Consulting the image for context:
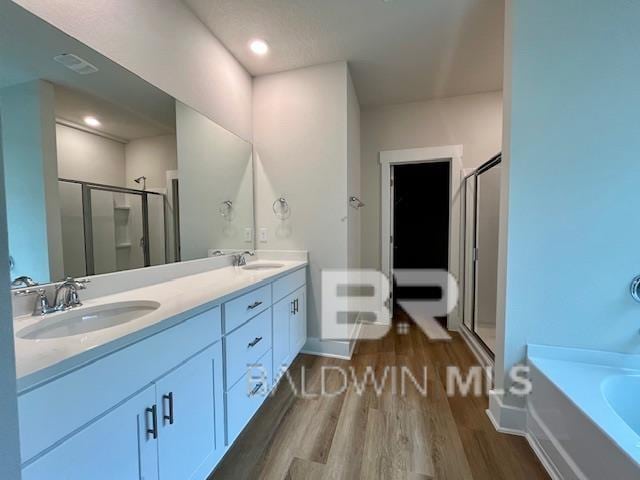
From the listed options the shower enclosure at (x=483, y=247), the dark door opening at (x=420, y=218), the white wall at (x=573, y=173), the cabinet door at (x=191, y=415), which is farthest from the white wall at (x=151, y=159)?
the dark door opening at (x=420, y=218)

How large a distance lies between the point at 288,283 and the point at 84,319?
3.90 feet

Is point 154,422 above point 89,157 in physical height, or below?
below

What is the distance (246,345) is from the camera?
57.3 inches

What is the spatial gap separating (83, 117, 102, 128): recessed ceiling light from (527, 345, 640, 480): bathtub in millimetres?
2446

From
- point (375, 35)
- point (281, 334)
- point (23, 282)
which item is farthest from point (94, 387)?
point (375, 35)

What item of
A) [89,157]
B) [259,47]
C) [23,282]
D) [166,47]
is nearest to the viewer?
[23,282]

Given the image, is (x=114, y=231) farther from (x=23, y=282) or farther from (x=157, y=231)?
(x=23, y=282)

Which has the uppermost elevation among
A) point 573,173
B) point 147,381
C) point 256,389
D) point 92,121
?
point 92,121

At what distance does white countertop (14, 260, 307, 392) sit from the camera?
24.8 inches

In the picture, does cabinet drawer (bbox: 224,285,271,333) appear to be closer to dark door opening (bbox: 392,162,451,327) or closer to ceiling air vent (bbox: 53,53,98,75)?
ceiling air vent (bbox: 53,53,98,75)

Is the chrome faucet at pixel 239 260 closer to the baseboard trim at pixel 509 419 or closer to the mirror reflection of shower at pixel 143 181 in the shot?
the mirror reflection of shower at pixel 143 181

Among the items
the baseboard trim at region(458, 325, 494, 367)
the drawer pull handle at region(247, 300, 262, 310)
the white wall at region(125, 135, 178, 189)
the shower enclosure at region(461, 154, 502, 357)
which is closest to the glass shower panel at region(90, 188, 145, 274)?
the white wall at region(125, 135, 178, 189)

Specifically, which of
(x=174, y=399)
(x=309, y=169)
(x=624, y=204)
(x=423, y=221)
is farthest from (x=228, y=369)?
(x=423, y=221)

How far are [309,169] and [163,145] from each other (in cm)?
113
